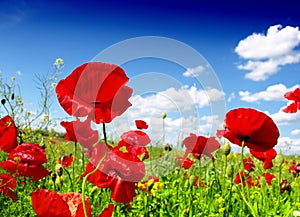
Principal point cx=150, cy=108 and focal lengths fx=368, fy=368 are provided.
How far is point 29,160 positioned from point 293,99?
1.66 m

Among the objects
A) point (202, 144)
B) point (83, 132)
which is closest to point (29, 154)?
point (83, 132)

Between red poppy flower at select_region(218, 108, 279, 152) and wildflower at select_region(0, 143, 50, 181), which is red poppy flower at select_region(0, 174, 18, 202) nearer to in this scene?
wildflower at select_region(0, 143, 50, 181)

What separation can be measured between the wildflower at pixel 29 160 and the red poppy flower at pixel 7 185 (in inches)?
7.7

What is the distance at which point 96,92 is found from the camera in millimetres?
979

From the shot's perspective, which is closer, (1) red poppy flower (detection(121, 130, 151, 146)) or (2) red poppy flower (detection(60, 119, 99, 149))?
(2) red poppy flower (detection(60, 119, 99, 149))

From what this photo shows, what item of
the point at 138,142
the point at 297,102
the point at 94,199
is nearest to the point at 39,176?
the point at 138,142

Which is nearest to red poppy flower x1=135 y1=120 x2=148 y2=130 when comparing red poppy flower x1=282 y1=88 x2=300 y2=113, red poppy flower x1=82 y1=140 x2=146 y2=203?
red poppy flower x1=282 y1=88 x2=300 y2=113

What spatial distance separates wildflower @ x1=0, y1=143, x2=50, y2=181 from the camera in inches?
69.9

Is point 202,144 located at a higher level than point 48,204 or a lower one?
higher

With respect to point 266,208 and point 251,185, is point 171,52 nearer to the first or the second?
point 266,208

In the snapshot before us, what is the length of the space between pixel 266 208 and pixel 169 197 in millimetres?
855

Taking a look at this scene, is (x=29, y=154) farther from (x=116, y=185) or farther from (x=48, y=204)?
(x=48, y=204)

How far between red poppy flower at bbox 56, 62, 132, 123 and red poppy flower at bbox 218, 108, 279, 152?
608mm

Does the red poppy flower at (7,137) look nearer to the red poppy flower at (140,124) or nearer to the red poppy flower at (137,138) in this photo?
the red poppy flower at (137,138)
